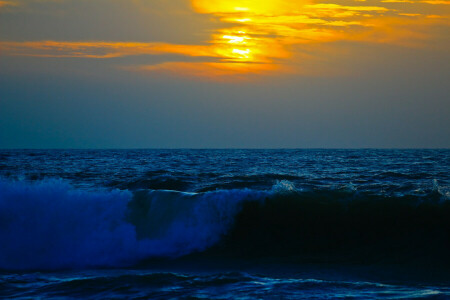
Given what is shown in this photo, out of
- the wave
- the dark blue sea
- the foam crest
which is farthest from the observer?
the wave

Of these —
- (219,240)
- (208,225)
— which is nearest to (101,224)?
(208,225)

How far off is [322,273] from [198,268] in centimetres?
224

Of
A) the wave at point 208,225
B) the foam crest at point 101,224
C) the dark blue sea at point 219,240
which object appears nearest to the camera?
the dark blue sea at point 219,240

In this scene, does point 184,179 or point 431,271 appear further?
point 184,179

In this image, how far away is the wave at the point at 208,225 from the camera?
10.0 m

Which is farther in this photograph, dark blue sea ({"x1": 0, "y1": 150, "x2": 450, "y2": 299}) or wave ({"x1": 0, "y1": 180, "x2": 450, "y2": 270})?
wave ({"x1": 0, "y1": 180, "x2": 450, "y2": 270})

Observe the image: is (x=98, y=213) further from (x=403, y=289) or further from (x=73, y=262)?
(x=403, y=289)

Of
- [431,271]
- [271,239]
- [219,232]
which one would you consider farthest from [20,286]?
[431,271]

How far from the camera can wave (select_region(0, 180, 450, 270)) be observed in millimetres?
10047

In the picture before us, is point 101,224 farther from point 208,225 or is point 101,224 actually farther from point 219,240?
point 219,240

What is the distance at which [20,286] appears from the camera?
723cm

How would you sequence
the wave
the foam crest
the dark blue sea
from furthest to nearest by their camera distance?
the wave → the foam crest → the dark blue sea

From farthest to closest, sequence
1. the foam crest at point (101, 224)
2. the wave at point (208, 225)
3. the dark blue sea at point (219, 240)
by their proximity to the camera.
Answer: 1. the wave at point (208, 225)
2. the foam crest at point (101, 224)
3. the dark blue sea at point (219, 240)

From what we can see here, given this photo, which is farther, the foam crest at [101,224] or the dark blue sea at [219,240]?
the foam crest at [101,224]
